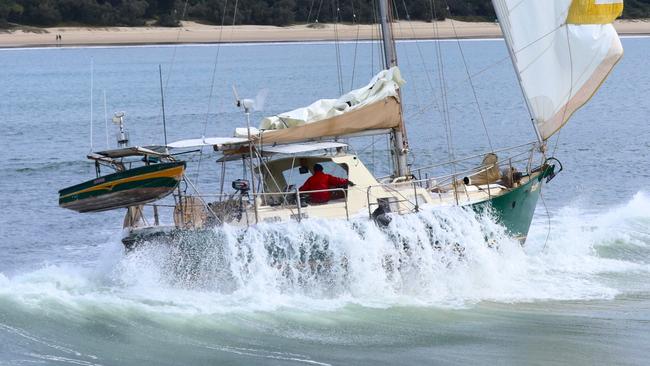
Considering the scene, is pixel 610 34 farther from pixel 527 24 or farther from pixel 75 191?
pixel 75 191

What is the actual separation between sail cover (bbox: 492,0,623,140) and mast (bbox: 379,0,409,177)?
236cm

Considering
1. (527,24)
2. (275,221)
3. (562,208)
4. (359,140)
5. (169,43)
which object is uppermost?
(169,43)

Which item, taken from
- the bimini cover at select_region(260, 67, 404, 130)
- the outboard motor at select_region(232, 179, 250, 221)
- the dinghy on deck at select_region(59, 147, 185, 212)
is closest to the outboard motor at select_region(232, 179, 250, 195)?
the outboard motor at select_region(232, 179, 250, 221)

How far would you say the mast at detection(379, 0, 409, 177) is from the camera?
25.8 metres

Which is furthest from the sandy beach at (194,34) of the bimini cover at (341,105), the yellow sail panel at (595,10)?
the bimini cover at (341,105)

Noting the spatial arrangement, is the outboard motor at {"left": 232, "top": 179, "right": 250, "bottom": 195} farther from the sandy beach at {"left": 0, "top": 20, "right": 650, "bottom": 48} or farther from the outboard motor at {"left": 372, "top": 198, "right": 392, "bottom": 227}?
the sandy beach at {"left": 0, "top": 20, "right": 650, "bottom": 48}

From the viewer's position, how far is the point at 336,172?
25344mm

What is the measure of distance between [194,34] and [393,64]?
75.9 meters

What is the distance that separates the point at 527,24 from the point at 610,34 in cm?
171

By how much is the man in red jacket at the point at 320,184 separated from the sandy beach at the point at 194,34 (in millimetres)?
75100

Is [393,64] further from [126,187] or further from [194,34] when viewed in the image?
[194,34]

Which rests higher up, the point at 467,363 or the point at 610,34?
the point at 610,34

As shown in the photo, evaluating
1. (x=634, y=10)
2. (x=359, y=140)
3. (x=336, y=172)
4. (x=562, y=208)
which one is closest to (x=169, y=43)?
(x=634, y=10)

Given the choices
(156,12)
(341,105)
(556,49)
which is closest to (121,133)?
(341,105)
